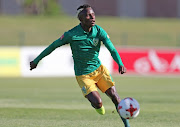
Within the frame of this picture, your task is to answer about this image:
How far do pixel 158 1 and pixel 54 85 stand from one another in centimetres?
3569

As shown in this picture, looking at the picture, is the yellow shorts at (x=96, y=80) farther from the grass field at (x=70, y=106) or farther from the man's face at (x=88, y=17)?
the grass field at (x=70, y=106)

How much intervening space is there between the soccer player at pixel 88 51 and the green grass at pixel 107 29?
24510 mm

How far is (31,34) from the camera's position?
128ft

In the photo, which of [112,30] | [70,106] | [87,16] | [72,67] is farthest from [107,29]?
[87,16]

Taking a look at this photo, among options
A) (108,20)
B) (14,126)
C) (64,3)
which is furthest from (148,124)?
(64,3)

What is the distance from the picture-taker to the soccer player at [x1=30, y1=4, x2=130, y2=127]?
9.61 metres

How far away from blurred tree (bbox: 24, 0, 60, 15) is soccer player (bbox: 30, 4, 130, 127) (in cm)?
4274

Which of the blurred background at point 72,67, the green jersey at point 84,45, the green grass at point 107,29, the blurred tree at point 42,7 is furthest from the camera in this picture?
the blurred tree at point 42,7

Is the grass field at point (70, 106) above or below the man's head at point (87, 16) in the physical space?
below

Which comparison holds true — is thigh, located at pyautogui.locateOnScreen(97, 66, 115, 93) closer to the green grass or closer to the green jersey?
the green jersey

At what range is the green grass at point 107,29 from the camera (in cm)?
3794

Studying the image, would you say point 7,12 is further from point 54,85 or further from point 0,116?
point 0,116

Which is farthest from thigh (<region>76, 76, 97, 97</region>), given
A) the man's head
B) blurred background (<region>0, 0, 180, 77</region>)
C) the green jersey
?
blurred background (<region>0, 0, 180, 77</region>)

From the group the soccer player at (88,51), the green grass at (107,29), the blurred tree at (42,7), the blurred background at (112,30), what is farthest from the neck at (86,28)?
the blurred tree at (42,7)
